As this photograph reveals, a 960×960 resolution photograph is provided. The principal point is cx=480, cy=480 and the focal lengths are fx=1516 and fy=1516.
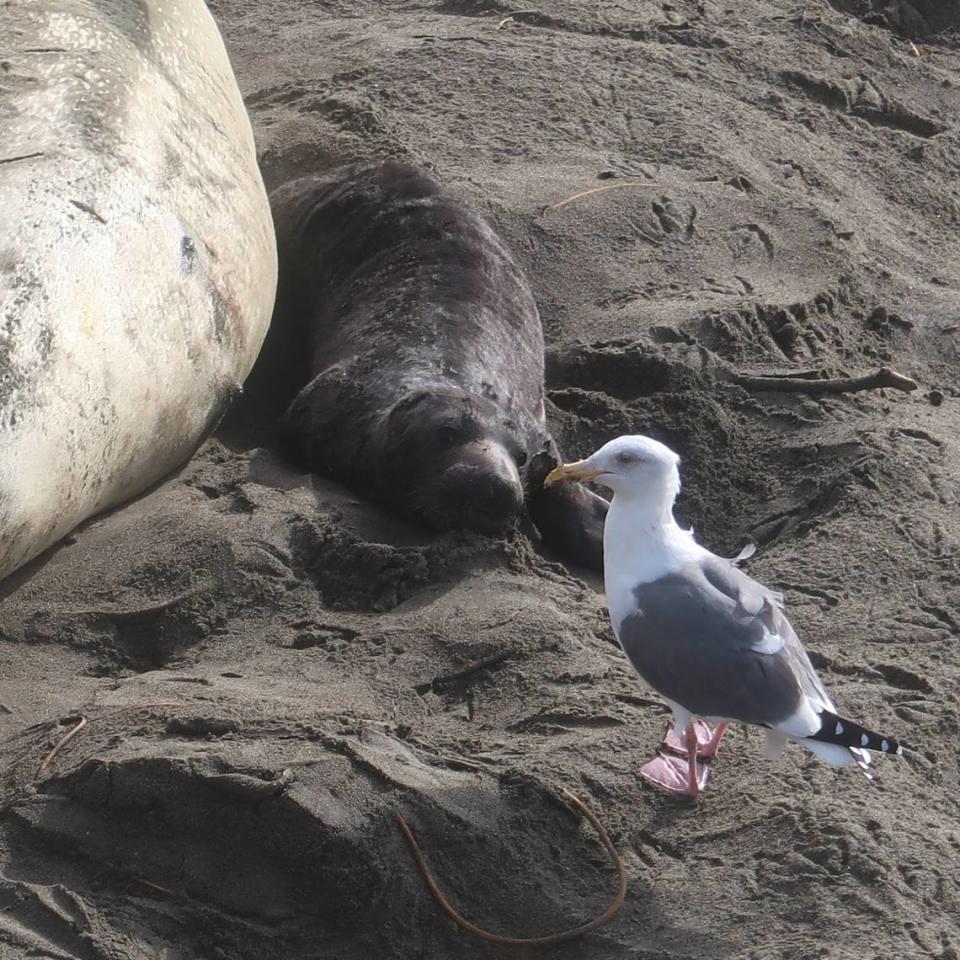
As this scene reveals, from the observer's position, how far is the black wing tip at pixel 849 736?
318 cm

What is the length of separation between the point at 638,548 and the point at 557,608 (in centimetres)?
78

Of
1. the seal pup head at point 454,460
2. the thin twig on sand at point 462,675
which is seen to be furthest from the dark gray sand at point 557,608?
the seal pup head at point 454,460

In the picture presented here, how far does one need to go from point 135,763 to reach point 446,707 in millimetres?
878

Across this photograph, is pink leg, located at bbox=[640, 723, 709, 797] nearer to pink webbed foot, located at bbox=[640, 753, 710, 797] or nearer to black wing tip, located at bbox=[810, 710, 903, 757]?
pink webbed foot, located at bbox=[640, 753, 710, 797]

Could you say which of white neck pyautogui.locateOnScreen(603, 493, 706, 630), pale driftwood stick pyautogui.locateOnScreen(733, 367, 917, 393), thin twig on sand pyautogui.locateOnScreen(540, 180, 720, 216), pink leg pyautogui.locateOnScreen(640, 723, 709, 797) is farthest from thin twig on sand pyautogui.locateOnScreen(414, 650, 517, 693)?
thin twig on sand pyautogui.locateOnScreen(540, 180, 720, 216)


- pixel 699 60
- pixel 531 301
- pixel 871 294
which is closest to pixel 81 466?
pixel 531 301

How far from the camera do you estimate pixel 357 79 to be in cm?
764

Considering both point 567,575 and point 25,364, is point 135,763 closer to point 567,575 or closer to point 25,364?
point 25,364

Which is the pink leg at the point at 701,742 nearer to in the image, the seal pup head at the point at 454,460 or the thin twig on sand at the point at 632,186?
the seal pup head at the point at 454,460

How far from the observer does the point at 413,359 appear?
5.74 metres

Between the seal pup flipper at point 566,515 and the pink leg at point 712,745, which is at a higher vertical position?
the pink leg at point 712,745

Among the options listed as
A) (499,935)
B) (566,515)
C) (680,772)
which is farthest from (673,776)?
(566,515)

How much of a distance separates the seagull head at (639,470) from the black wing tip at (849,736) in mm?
691

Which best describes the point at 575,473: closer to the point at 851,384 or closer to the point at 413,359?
the point at 413,359
